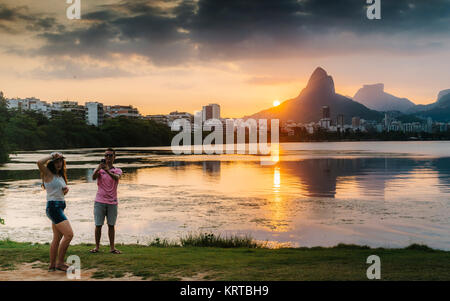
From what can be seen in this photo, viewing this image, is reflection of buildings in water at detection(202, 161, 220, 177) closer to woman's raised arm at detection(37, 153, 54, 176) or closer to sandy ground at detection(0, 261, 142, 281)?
sandy ground at detection(0, 261, 142, 281)

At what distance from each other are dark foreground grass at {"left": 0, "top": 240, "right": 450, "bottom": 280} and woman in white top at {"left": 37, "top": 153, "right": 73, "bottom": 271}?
67cm

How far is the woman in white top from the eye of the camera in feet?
33.4

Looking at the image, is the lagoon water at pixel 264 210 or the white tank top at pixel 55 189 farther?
the lagoon water at pixel 264 210

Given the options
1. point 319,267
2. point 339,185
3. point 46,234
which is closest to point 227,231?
point 46,234

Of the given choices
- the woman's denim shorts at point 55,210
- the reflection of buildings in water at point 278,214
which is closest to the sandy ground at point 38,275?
the woman's denim shorts at point 55,210

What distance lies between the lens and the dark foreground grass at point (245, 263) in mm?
9961

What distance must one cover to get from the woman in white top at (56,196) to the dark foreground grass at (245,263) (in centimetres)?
67
